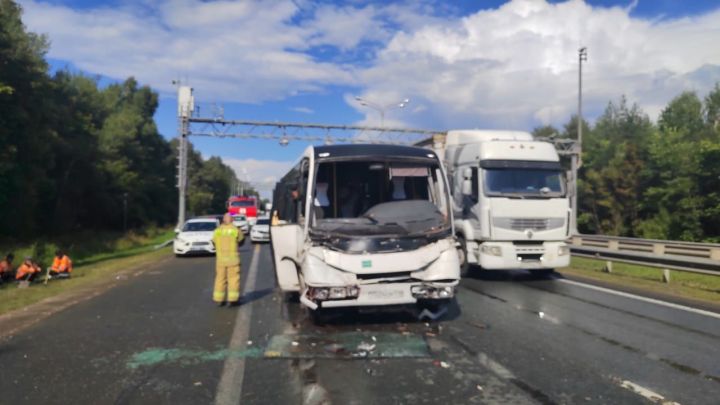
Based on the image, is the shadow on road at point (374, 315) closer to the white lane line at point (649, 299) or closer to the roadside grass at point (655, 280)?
the white lane line at point (649, 299)

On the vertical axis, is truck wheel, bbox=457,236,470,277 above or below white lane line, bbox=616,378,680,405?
above

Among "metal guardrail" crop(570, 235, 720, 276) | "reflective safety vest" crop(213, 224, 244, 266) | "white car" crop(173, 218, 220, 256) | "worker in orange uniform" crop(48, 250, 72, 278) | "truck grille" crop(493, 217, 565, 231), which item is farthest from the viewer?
"white car" crop(173, 218, 220, 256)

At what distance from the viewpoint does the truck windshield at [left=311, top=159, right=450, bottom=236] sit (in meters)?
8.86

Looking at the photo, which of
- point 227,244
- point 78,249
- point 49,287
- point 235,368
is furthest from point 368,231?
point 78,249

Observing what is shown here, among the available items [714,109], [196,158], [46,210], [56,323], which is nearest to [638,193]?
[714,109]

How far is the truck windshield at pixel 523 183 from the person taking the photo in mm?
14227

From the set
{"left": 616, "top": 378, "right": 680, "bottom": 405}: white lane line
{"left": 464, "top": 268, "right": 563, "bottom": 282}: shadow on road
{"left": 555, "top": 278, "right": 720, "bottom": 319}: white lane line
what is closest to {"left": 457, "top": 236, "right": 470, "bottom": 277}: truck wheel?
{"left": 464, "top": 268, "right": 563, "bottom": 282}: shadow on road

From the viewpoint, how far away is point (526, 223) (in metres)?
14.1

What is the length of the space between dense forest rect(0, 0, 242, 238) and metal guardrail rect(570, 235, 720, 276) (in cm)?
2534

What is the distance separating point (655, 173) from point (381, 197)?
4911 centimetres

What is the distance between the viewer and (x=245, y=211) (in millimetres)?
52375

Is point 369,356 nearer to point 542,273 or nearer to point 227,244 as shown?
point 227,244

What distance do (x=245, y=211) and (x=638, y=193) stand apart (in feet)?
112

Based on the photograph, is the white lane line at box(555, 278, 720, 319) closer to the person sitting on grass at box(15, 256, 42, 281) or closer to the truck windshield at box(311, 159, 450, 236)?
the truck windshield at box(311, 159, 450, 236)
